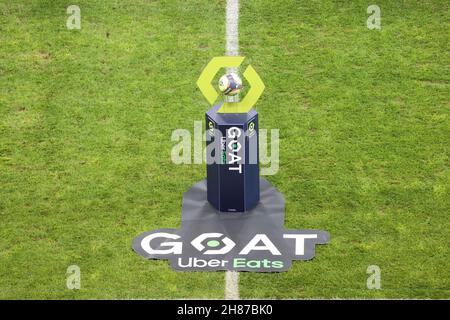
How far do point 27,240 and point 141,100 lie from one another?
3129 mm

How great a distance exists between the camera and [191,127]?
16391 mm

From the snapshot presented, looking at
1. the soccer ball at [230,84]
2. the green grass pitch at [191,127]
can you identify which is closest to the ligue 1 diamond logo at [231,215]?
the soccer ball at [230,84]

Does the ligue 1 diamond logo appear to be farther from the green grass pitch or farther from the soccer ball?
the green grass pitch

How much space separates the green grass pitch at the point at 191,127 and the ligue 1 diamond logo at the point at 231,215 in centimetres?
16

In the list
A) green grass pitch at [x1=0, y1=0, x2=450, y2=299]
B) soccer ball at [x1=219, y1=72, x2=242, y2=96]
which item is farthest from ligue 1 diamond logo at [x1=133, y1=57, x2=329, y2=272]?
green grass pitch at [x1=0, y1=0, x2=450, y2=299]

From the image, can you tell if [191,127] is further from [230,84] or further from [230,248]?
[230,248]

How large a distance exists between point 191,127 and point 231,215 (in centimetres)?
187

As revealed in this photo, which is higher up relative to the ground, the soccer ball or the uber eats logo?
the soccer ball

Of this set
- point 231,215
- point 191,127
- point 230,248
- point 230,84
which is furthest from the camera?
point 191,127

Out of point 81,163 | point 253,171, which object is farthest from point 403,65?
point 81,163

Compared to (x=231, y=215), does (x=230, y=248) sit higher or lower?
lower

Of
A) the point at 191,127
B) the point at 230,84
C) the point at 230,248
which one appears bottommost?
the point at 230,248

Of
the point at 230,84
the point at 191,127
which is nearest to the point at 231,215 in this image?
the point at 230,84

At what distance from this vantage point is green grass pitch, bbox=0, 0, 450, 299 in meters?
14.0
